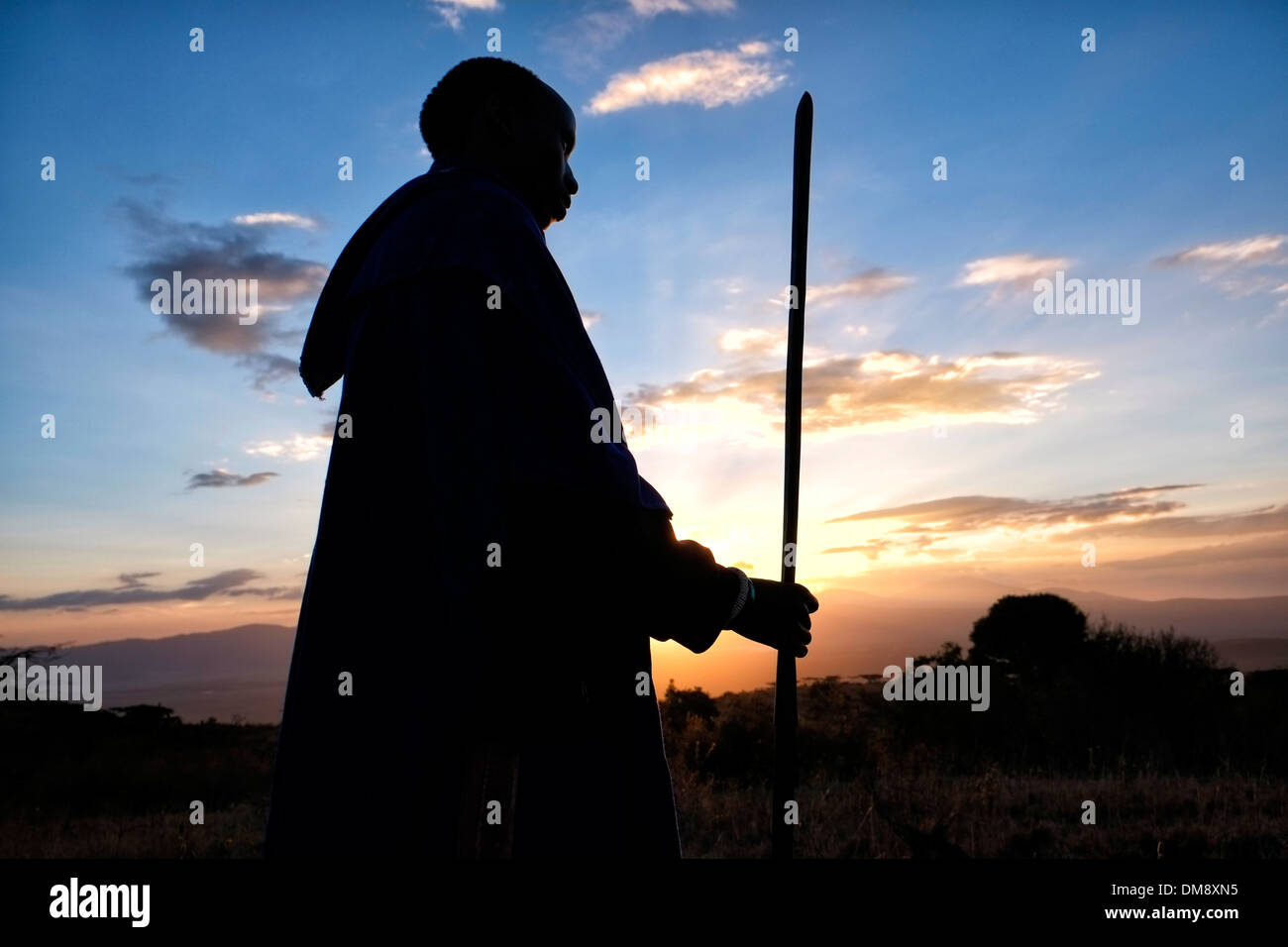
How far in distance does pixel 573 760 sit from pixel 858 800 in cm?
900

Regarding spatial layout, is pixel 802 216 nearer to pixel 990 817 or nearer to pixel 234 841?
pixel 990 817

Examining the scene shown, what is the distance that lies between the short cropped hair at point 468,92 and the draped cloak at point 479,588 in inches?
20.8

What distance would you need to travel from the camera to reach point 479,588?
1474 millimetres

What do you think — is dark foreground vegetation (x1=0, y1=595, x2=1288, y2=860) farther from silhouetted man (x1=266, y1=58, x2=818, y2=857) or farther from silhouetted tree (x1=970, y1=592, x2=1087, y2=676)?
silhouetted man (x1=266, y1=58, x2=818, y2=857)

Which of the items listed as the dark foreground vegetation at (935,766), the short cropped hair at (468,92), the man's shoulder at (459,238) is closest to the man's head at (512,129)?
the short cropped hair at (468,92)

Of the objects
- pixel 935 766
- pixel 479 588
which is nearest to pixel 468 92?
pixel 479 588

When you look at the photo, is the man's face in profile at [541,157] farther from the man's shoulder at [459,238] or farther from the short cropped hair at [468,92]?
the man's shoulder at [459,238]

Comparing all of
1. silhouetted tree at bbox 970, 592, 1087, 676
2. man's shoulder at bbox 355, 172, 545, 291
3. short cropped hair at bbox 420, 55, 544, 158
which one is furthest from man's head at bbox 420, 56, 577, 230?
silhouetted tree at bbox 970, 592, 1087, 676

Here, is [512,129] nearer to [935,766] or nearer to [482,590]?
[482,590]

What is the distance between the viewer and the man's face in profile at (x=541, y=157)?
213cm

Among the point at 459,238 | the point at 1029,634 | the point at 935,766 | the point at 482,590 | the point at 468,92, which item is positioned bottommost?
the point at 935,766

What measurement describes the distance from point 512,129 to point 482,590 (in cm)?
124

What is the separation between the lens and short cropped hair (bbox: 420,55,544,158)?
2191mm

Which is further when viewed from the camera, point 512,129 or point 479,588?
point 512,129
